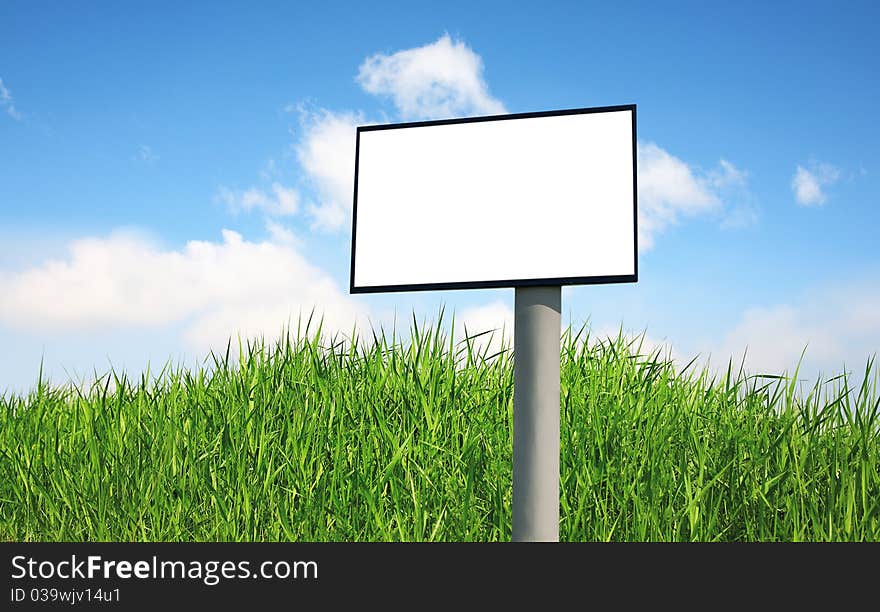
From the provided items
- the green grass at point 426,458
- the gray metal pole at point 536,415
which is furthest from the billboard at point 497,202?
the green grass at point 426,458

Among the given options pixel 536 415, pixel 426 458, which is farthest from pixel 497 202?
pixel 426 458

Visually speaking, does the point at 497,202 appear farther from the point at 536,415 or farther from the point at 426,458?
the point at 426,458

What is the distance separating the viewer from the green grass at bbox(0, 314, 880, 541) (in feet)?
13.6

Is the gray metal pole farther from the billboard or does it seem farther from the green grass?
the green grass

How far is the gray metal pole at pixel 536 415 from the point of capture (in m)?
3.19

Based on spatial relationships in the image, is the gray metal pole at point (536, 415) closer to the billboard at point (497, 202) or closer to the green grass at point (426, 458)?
the billboard at point (497, 202)

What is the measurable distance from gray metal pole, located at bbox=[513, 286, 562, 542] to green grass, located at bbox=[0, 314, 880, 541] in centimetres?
89

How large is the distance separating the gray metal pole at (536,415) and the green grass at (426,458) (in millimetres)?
893

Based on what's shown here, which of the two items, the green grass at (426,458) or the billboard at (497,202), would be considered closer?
the billboard at (497,202)

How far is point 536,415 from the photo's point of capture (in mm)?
3215

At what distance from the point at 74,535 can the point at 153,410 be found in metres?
0.94

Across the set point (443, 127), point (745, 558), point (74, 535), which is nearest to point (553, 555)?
point (745, 558)

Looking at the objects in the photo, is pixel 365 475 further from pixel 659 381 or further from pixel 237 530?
pixel 659 381

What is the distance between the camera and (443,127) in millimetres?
3412
